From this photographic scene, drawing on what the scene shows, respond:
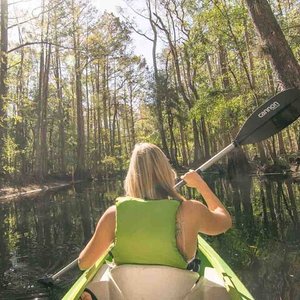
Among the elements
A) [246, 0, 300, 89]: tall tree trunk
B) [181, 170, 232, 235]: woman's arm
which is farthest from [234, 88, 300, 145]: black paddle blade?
[246, 0, 300, 89]: tall tree trunk

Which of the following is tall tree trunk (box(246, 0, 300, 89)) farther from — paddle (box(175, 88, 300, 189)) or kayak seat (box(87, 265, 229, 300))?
kayak seat (box(87, 265, 229, 300))

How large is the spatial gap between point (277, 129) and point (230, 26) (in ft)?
53.1

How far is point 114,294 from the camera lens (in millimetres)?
2416

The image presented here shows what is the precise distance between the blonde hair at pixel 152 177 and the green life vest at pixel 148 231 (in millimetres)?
79

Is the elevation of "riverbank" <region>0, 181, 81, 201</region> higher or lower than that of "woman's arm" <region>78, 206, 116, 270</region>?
higher

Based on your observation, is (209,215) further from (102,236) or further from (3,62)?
(3,62)

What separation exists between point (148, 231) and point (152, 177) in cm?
30

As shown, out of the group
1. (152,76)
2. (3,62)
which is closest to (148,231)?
(3,62)

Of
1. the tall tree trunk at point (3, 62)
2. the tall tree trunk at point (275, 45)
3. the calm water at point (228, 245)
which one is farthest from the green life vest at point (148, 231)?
the tall tree trunk at point (3, 62)

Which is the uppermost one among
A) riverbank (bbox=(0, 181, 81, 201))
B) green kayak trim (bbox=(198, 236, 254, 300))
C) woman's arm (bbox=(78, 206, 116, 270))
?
riverbank (bbox=(0, 181, 81, 201))

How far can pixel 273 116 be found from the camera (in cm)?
388

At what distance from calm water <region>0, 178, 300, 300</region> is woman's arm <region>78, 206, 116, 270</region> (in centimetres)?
235

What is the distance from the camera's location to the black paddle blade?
3.88m

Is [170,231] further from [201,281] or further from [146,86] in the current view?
[146,86]
